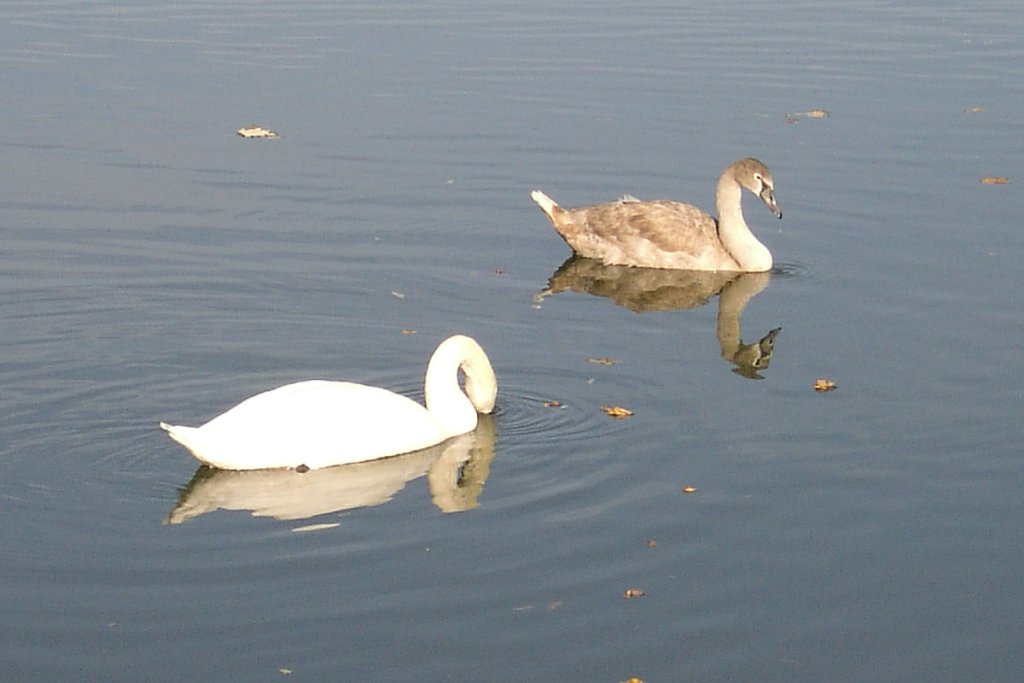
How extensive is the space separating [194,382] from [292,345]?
111 cm

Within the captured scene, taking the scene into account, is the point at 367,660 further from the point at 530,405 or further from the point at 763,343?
the point at 763,343

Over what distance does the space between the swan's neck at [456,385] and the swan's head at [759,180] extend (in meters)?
5.69

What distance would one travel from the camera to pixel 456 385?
12.6m

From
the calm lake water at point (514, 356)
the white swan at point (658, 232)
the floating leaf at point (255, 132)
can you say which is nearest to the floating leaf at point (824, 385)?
the calm lake water at point (514, 356)

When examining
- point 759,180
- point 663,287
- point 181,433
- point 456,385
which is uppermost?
point 759,180

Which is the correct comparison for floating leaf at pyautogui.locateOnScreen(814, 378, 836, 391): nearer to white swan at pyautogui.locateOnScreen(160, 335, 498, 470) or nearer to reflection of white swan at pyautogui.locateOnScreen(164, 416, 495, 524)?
white swan at pyautogui.locateOnScreen(160, 335, 498, 470)

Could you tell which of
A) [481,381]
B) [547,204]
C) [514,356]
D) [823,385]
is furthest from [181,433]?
[547,204]

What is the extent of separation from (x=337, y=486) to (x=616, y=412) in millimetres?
2066

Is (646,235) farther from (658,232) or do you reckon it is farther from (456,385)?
(456,385)

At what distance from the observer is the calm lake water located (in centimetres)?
942

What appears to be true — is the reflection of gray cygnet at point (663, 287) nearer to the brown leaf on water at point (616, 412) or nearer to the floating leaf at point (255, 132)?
the brown leaf on water at point (616, 412)

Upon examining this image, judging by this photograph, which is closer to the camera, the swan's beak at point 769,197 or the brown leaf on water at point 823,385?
the brown leaf on water at point 823,385

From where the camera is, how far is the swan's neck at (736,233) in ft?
56.4

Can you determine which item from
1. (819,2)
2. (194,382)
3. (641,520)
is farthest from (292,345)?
(819,2)
